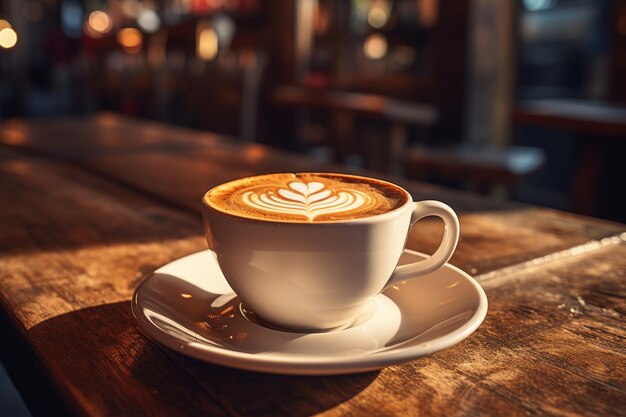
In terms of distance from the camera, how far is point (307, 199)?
57cm

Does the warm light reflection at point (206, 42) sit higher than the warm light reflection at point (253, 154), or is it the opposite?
the warm light reflection at point (206, 42)

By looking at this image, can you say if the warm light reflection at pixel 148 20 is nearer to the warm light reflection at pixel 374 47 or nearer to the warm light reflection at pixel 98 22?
the warm light reflection at pixel 374 47

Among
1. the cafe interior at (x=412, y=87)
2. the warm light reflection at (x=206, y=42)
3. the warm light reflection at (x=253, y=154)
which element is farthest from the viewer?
the warm light reflection at (x=206, y=42)

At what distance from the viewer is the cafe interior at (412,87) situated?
9.76ft

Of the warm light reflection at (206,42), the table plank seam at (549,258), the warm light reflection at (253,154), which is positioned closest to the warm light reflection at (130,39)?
the warm light reflection at (206,42)

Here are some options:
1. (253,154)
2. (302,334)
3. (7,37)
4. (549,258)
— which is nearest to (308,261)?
(302,334)

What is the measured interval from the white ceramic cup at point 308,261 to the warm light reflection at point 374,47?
6135 millimetres

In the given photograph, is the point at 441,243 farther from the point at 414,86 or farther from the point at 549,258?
the point at 414,86

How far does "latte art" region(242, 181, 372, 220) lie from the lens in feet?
1.79

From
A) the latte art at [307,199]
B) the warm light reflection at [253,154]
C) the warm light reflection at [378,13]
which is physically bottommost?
the warm light reflection at [253,154]

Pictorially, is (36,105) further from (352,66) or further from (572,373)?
(572,373)

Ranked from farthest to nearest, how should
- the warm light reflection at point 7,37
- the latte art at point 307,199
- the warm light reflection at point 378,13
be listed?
the warm light reflection at point 7,37, the warm light reflection at point 378,13, the latte art at point 307,199

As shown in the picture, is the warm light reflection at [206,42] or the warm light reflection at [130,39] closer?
the warm light reflection at [206,42]

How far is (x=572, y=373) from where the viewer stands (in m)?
0.49
